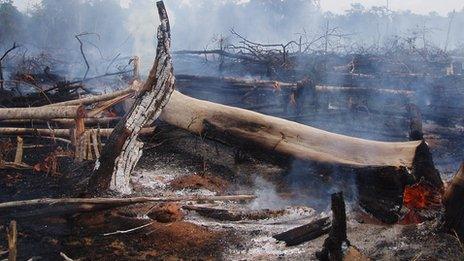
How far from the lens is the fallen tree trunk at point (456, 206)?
315cm

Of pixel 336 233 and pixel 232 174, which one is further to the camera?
pixel 232 174

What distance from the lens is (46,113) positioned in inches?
204

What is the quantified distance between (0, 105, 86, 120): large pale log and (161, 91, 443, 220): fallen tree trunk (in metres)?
1.73

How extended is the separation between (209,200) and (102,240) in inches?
47.3

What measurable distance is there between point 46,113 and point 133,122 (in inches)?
65.3

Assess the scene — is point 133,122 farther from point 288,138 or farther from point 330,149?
point 330,149

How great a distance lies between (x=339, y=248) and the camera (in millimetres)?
2723

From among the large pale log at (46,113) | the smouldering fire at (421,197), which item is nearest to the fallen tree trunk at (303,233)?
the smouldering fire at (421,197)

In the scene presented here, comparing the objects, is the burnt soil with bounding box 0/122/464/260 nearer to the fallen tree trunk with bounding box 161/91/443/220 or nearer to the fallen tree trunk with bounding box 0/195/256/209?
the fallen tree trunk with bounding box 0/195/256/209

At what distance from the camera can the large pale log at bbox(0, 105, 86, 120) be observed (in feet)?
16.1

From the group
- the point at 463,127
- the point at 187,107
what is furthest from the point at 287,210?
the point at 463,127

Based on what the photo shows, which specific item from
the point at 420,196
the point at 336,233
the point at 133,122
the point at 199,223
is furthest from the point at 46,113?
the point at 420,196

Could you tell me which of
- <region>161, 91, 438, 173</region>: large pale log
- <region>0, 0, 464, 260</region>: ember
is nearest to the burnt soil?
<region>0, 0, 464, 260</region>: ember

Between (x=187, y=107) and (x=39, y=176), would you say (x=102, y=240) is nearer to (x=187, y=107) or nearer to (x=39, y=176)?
(x=39, y=176)
